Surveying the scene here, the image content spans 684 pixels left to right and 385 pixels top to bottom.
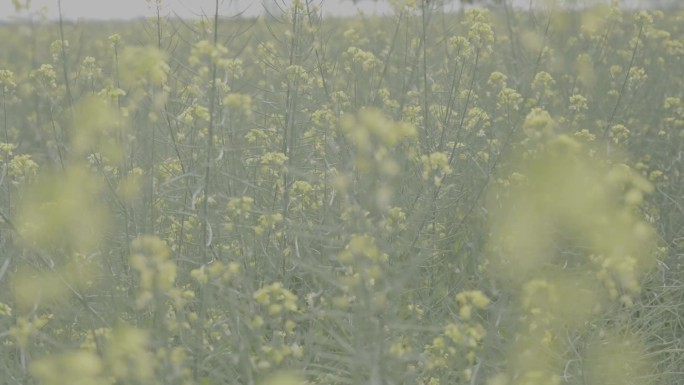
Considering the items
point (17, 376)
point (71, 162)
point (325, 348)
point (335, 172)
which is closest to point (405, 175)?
point (335, 172)

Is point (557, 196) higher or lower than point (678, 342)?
higher

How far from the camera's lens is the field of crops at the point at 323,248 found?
213 cm

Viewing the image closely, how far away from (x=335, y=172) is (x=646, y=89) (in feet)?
10.7

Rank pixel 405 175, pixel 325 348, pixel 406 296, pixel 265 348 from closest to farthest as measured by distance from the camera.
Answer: pixel 265 348 → pixel 325 348 → pixel 406 296 → pixel 405 175

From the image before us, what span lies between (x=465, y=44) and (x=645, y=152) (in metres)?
1.74

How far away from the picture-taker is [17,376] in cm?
266

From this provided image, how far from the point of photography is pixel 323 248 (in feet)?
10.4

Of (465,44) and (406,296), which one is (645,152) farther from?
(406,296)

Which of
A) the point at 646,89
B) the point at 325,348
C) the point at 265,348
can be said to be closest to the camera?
the point at 265,348

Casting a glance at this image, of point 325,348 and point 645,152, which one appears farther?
point 645,152

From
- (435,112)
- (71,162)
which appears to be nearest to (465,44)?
(435,112)

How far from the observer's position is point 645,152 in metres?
4.82

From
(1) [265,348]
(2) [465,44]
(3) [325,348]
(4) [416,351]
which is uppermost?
(2) [465,44]

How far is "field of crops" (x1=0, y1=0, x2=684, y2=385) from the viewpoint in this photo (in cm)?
213
